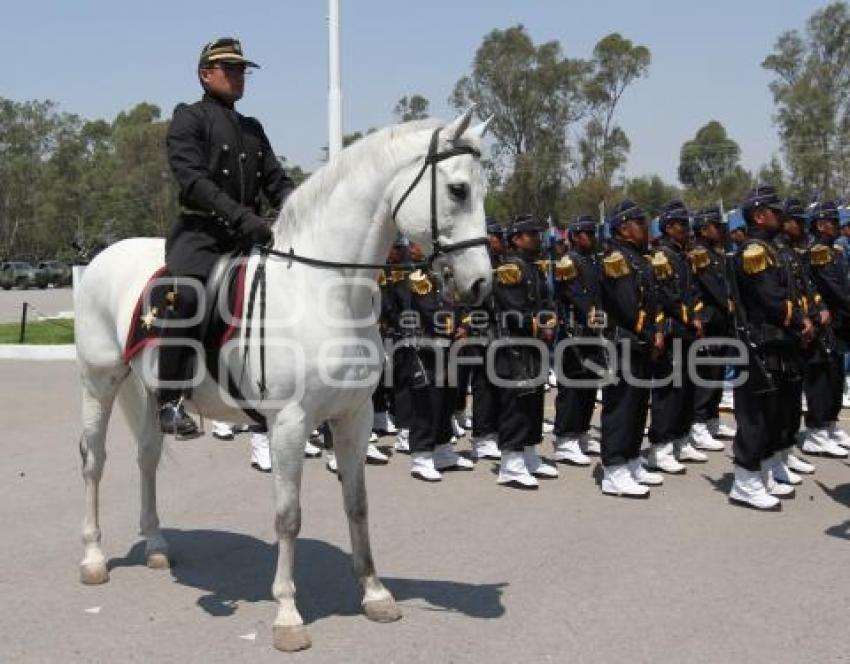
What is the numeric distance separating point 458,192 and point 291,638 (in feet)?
7.21

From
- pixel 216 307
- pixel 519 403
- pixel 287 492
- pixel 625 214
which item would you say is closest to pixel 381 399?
pixel 519 403

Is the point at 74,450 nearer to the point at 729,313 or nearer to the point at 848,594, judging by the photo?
the point at 729,313

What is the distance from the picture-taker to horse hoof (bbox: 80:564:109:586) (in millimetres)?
5270

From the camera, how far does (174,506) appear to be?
7.05m

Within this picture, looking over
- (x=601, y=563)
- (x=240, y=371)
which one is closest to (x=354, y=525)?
(x=240, y=371)

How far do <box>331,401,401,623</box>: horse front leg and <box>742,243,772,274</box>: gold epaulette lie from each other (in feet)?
11.5

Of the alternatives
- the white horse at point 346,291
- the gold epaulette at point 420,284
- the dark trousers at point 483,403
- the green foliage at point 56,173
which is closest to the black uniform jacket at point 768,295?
the dark trousers at point 483,403

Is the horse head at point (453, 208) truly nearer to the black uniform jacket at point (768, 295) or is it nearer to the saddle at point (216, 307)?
the saddle at point (216, 307)

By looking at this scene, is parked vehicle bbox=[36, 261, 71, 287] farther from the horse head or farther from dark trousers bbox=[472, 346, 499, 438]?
the horse head

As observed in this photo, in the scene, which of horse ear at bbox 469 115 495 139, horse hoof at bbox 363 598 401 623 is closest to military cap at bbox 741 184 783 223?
horse ear at bbox 469 115 495 139

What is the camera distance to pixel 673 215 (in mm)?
8336

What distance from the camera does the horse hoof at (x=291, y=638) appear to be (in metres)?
4.28

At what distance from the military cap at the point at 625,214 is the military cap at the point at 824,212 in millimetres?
2781

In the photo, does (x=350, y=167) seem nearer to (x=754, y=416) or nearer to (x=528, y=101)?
(x=754, y=416)
